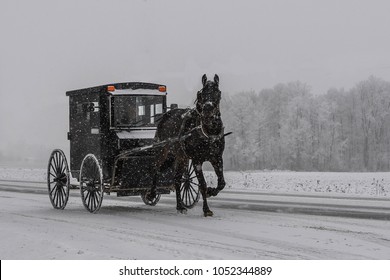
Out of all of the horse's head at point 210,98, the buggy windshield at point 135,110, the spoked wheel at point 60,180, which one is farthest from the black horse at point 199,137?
the spoked wheel at point 60,180

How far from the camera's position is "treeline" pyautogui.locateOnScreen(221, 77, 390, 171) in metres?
63.1

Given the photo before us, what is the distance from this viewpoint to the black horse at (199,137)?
9820 mm

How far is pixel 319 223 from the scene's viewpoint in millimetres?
9688

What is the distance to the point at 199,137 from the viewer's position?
10258 millimetres

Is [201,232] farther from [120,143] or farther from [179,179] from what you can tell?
[120,143]

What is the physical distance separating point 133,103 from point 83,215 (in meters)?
2.71

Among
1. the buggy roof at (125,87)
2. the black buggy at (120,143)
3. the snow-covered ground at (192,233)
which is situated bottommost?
the snow-covered ground at (192,233)

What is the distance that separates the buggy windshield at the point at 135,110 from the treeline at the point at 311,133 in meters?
50.3

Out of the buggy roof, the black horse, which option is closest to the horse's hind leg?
the black horse

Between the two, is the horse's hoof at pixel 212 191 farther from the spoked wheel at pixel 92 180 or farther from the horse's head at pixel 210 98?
the spoked wheel at pixel 92 180

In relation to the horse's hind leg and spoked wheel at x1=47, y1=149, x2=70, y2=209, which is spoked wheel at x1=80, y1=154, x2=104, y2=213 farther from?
the horse's hind leg

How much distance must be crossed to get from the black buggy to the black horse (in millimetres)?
406

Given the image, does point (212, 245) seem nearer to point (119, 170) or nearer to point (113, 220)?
point (113, 220)
